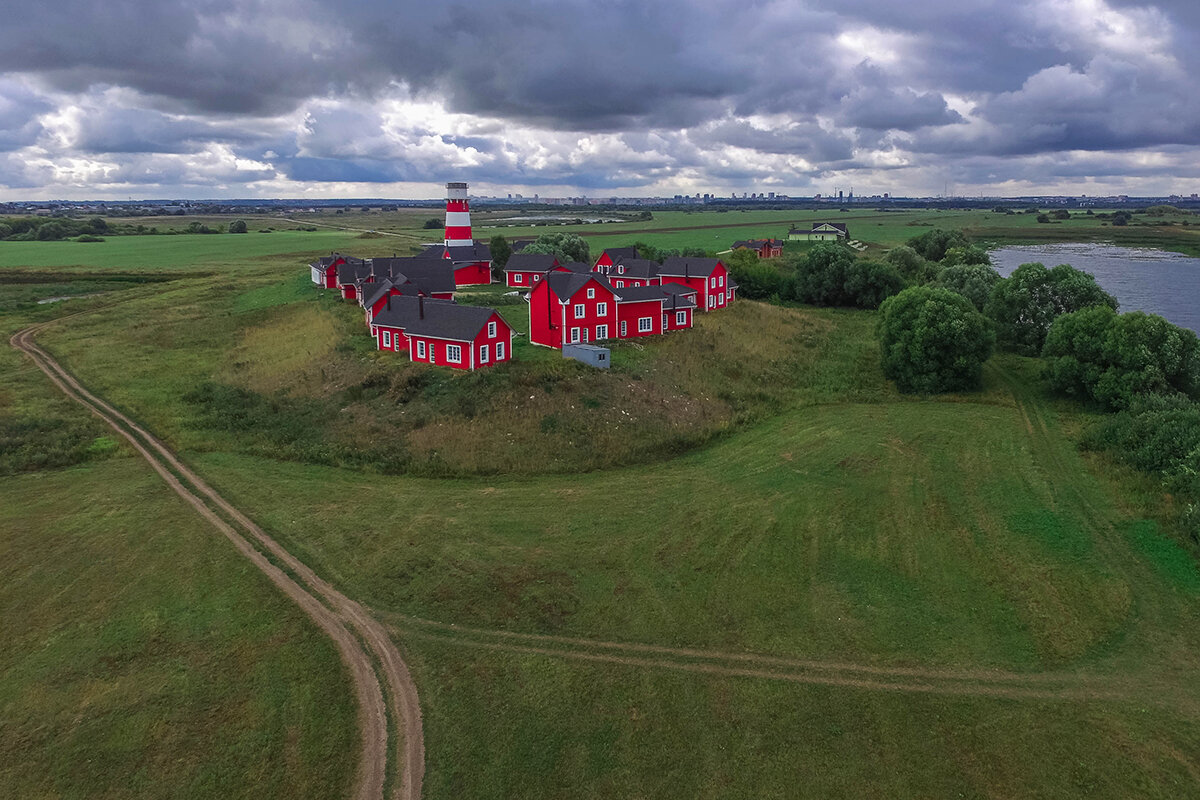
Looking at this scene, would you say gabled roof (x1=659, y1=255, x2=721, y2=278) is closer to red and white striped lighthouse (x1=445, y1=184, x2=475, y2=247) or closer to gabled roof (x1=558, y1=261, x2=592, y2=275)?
gabled roof (x1=558, y1=261, x2=592, y2=275)

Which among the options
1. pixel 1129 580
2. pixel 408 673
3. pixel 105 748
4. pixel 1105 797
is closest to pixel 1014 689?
pixel 1105 797

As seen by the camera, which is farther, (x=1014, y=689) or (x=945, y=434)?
(x=945, y=434)

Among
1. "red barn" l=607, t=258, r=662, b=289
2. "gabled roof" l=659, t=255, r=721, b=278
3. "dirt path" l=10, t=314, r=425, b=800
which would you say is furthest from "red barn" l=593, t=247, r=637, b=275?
"dirt path" l=10, t=314, r=425, b=800

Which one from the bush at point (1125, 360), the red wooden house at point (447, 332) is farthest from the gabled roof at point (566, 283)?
the bush at point (1125, 360)

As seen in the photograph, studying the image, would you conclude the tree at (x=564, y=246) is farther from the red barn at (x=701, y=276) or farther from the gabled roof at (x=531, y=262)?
the red barn at (x=701, y=276)

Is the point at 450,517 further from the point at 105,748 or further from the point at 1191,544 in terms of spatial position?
the point at 1191,544

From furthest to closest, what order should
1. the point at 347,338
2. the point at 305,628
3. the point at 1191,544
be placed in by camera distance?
1. the point at 347,338
2. the point at 1191,544
3. the point at 305,628

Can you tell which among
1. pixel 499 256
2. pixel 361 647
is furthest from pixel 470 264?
pixel 361 647
